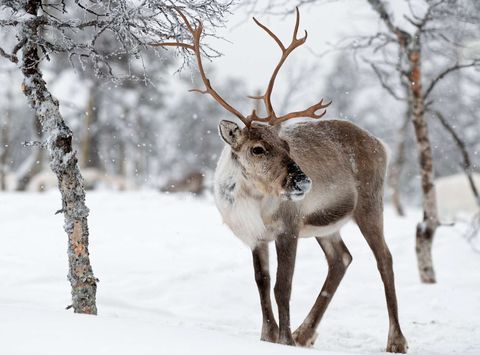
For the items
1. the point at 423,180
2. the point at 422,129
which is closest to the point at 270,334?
the point at 423,180

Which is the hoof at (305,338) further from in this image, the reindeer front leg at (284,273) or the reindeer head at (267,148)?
the reindeer head at (267,148)

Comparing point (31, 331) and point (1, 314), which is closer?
point (31, 331)

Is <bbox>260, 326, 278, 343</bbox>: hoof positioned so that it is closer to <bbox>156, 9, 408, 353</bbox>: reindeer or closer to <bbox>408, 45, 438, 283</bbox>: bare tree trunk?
<bbox>156, 9, 408, 353</bbox>: reindeer

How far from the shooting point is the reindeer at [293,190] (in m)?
4.75

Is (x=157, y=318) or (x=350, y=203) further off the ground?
(x=350, y=203)

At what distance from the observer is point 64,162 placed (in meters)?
4.52

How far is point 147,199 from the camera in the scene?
1433 centimetres

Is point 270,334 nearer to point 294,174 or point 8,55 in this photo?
point 294,174

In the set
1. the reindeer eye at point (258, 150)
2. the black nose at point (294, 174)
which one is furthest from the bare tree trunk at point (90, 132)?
the black nose at point (294, 174)

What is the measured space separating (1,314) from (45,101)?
5.62 ft

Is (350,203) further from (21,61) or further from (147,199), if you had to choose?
(147,199)

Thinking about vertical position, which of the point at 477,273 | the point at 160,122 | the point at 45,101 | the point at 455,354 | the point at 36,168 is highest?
the point at 160,122

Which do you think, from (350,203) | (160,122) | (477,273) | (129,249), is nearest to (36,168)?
(160,122)

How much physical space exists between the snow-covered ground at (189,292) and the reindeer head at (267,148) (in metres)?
1.12
